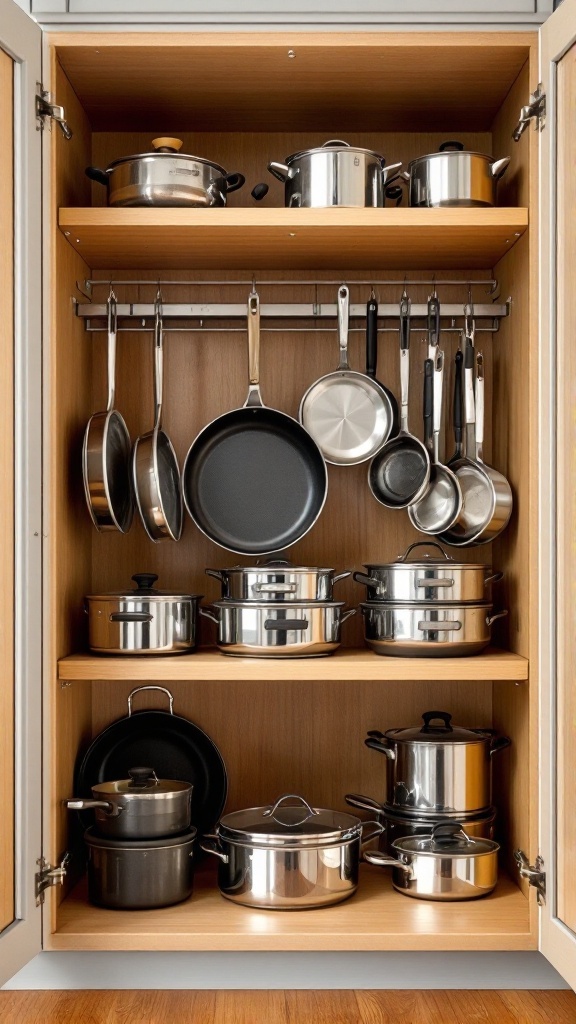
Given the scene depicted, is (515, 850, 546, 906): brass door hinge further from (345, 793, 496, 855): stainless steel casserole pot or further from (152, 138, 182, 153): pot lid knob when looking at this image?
(152, 138, 182, 153): pot lid knob

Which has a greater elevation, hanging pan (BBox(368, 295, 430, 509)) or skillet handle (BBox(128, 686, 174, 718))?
hanging pan (BBox(368, 295, 430, 509))

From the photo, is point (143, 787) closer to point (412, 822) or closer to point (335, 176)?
point (412, 822)

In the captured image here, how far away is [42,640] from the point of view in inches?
63.7

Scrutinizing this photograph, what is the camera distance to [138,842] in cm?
168

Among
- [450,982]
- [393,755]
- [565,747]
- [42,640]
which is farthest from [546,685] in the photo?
[42,640]

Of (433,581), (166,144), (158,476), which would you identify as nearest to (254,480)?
(158,476)

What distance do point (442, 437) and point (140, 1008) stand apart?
1.22 metres

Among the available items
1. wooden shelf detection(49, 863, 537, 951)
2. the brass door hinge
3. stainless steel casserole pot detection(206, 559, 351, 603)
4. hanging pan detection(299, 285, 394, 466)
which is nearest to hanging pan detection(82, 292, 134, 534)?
stainless steel casserole pot detection(206, 559, 351, 603)

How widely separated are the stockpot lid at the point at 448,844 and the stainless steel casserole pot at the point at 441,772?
53 millimetres

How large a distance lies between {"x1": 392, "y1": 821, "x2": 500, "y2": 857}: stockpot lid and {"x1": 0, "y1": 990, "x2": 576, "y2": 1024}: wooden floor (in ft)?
0.77

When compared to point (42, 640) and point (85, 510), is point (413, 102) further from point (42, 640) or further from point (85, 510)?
point (42, 640)

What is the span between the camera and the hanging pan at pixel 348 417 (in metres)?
1.97

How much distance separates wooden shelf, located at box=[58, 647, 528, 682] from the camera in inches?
65.7

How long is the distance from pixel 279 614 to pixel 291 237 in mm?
683
